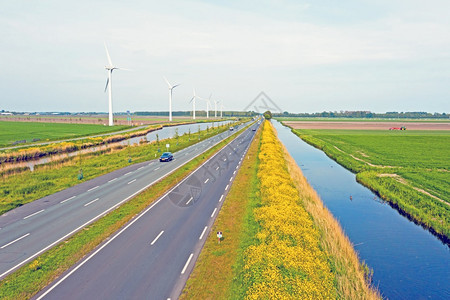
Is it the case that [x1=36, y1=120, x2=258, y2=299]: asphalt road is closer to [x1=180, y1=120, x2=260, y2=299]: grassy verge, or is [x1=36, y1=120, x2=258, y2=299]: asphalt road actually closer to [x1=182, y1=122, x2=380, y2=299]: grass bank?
[x1=180, y1=120, x2=260, y2=299]: grassy verge

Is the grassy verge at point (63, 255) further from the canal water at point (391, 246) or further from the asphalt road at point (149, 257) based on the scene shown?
the canal water at point (391, 246)

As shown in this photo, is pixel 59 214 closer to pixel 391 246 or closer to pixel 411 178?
pixel 391 246

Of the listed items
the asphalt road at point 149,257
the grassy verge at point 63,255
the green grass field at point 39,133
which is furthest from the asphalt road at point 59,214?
the green grass field at point 39,133

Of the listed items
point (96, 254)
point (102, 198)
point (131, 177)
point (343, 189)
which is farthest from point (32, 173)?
point (343, 189)

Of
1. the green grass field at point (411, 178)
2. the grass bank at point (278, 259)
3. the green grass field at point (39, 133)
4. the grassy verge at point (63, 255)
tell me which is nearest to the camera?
the grass bank at point (278, 259)

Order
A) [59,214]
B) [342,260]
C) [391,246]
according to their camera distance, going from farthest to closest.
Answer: [59,214] → [391,246] → [342,260]

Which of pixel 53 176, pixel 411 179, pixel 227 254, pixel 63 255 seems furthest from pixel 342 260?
pixel 53 176
